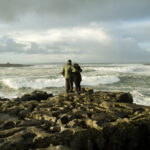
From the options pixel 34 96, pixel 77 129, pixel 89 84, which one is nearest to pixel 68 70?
pixel 34 96

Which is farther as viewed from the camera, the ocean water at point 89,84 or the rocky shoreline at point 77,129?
the ocean water at point 89,84

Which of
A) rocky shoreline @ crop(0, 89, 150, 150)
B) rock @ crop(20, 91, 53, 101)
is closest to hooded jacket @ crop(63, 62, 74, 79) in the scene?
rock @ crop(20, 91, 53, 101)

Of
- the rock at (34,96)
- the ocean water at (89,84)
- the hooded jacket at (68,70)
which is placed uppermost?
the hooded jacket at (68,70)

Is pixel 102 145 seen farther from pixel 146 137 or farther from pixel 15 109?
pixel 15 109

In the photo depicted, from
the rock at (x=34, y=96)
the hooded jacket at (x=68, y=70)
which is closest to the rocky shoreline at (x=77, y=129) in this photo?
the rock at (x=34, y=96)

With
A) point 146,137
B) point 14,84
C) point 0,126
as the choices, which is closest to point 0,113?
point 0,126

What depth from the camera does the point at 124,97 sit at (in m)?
8.04

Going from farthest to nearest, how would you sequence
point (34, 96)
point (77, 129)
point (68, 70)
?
point (68, 70) → point (34, 96) → point (77, 129)

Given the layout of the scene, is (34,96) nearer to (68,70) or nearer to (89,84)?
(68,70)

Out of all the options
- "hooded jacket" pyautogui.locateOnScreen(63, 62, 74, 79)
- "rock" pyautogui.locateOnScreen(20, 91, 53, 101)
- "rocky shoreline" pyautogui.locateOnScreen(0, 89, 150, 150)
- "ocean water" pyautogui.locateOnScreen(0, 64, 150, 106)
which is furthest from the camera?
"ocean water" pyautogui.locateOnScreen(0, 64, 150, 106)

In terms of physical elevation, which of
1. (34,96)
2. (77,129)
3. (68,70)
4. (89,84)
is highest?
(68,70)

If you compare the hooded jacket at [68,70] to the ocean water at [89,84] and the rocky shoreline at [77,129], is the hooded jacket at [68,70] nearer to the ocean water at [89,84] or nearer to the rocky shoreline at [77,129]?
the rocky shoreline at [77,129]

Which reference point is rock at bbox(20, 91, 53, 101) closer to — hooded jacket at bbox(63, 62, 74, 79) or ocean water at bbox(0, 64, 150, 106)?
hooded jacket at bbox(63, 62, 74, 79)

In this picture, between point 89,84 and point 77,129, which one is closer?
point 77,129
